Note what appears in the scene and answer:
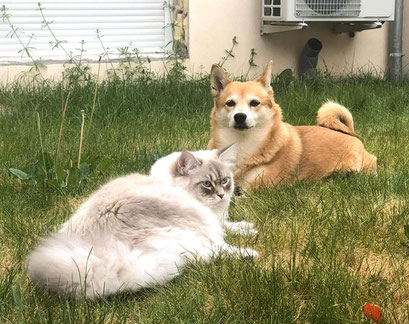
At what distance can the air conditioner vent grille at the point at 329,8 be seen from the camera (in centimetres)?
643

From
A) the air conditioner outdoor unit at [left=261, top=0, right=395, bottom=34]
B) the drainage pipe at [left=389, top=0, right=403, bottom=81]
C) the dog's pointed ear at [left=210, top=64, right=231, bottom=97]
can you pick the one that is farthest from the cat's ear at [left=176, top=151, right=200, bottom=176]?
the drainage pipe at [left=389, top=0, right=403, bottom=81]

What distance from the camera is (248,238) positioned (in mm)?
2611

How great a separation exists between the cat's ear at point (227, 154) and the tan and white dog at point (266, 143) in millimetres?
231

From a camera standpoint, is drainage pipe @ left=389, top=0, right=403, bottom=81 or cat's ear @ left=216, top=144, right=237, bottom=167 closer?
cat's ear @ left=216, top=144, right=237, bottom=167

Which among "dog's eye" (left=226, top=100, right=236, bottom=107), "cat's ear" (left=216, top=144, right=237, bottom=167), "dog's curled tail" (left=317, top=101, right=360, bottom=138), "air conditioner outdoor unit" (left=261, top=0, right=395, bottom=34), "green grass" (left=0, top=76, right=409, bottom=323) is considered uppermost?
"air conditioner outdoor unit" (left=261, top=0, right=395, bottom=34)

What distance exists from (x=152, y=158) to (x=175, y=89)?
229 centimetres

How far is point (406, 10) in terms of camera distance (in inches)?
301

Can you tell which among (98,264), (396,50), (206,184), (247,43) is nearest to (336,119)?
(206,184)

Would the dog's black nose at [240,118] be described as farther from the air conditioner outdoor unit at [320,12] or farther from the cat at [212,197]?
the air conditioner outdoor unit at [320,12]

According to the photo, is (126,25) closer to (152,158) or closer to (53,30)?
(53,30)

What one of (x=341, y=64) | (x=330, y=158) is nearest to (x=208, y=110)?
(x=330, y=158)

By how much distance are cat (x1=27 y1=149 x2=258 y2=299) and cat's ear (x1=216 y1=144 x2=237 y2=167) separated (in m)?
Result: 0.48

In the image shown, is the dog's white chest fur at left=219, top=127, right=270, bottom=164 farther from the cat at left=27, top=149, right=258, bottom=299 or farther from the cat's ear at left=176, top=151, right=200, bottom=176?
the cat at left=27, top=149, right=258, bottom=299

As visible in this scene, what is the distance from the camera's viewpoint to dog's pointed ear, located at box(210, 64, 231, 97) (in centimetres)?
381
